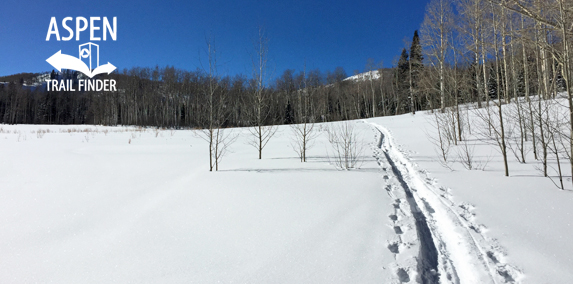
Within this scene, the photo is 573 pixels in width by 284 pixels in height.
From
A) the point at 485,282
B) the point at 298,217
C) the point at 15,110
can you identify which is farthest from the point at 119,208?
the point at 15,110

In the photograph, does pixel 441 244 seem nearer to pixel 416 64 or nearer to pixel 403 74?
pixel 416 64

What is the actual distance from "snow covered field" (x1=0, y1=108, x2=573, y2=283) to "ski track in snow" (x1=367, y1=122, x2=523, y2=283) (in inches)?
0.5

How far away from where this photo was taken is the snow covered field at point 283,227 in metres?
2.23

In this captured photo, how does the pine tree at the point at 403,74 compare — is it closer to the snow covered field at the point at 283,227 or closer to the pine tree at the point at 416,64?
the pine tree at the point at 416,64

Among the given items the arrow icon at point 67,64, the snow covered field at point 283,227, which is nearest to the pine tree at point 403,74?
the snow covered field at point 283,227

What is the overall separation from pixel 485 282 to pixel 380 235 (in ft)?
3.30

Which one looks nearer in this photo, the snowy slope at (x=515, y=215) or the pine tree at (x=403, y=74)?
the snowy slope at (x=515, y=215)

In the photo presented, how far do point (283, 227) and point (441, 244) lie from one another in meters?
1.90

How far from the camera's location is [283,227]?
3.06 metres

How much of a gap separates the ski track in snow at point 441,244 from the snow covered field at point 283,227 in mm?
14

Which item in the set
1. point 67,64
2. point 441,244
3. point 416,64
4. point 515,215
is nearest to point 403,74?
point 416,64

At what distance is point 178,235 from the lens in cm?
287

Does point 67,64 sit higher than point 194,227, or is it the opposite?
point 67,64

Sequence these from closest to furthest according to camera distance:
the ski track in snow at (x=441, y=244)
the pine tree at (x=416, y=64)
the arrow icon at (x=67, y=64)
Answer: the ski track in snow at (x=441, y=244) → the pine tree at (x=416, y=64) → the arrow icon at (x=67, y=64)
